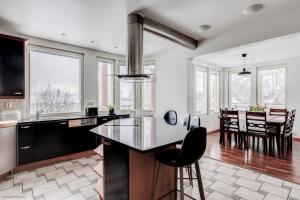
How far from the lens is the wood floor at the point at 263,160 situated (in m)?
2.87

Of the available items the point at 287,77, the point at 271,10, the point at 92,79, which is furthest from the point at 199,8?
the point at 287,77

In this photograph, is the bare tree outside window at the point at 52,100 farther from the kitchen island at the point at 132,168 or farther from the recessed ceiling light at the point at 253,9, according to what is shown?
the recessed ceiling light at the point at 253,9

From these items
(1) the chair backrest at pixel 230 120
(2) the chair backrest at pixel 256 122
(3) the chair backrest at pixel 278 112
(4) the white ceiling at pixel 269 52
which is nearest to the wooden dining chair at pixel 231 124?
(1) the chair backrest at pixel 230 120

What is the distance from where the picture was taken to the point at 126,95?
17.6ft

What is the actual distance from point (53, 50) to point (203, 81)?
478 centimetres

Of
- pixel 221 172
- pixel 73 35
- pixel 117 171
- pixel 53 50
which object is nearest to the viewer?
pixel 117 171

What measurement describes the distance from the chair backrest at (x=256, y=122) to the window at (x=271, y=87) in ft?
8.76

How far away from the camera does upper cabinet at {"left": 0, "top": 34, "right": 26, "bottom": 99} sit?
115 inches

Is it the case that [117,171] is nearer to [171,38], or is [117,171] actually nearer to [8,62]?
[171,38]

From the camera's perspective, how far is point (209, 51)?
364cm

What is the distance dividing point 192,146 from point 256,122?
312 centimetres

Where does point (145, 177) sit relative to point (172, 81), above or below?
below

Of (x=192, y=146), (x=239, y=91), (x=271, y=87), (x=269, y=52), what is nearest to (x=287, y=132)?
(x=269, y=52)

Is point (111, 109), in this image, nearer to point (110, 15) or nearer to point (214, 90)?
point (110, 15)
